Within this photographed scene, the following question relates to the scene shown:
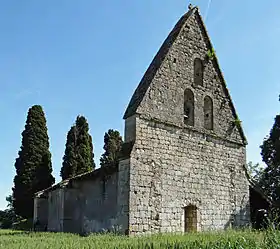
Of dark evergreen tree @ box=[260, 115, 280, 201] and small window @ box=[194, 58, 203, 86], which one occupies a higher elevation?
small window @ box=[194, 58, 203, 86]

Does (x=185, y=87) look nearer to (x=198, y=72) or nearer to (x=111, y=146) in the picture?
(x=198, y=72)

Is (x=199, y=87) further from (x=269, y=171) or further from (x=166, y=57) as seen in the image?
(x=269, y=171)

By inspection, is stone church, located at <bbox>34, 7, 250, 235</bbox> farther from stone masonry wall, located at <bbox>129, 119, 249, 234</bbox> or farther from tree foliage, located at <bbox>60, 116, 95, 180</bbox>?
tree foliage, located at <bbox>60, 116, 95, 180</bbox>

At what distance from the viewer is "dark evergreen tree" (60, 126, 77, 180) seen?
28.7 meters

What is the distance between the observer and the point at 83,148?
97.2 feet

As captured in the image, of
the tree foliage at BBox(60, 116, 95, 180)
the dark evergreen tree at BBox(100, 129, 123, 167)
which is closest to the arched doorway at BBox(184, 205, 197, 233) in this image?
the tree foliage at BBox(60, 116, 95, 180)

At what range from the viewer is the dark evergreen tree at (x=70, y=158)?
28.7 metres

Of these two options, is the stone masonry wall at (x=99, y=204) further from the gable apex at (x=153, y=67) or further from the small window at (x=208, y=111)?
the small window at (x=208, y=111)

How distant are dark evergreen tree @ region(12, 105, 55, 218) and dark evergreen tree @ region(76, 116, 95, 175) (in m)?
2.31

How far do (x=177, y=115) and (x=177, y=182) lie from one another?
282 cm

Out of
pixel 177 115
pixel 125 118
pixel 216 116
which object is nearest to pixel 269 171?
pixel 216 116

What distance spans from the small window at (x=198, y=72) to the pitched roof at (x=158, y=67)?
3.39ft

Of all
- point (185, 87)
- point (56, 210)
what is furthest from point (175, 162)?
point (56, 210)

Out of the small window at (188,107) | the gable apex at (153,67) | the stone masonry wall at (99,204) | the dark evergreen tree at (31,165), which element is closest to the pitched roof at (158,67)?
the gable apex at (153,67)
